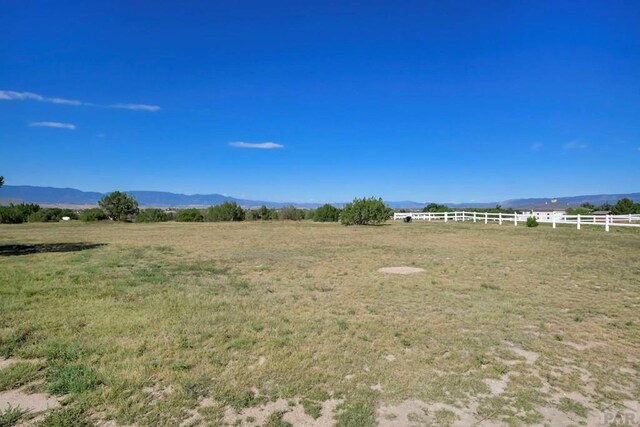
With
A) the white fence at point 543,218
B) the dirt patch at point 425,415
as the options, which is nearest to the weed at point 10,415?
the dirt patch at point 425,415

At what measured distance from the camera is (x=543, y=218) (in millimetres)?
27172

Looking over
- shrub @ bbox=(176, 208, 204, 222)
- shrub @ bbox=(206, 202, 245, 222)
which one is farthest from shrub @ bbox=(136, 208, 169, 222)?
shrub @ bbox=(206, 202, 245, 222)

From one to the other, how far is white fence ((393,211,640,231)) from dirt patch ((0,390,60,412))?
2248 centimetres

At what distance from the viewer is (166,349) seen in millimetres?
4324

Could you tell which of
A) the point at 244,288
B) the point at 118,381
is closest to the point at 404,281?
the point at 244,288

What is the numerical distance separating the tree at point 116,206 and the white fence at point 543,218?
2842cm

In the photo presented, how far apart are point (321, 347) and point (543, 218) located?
27.6 meters

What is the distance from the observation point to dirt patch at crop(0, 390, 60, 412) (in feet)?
10.1

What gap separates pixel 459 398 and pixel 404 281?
495cm

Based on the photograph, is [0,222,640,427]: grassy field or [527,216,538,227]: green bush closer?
[0,222,640,427]: grassy field

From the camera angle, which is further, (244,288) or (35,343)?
(244,288)

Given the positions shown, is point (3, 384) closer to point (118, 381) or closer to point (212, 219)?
point (118, 381)

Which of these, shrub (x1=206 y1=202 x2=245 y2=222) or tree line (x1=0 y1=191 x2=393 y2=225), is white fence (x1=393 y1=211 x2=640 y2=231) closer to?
tree line (x1=0 y1=191 x2=393 y2=225)

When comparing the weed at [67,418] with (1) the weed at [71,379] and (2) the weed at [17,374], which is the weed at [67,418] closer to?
(1) the weed at [71,379]
